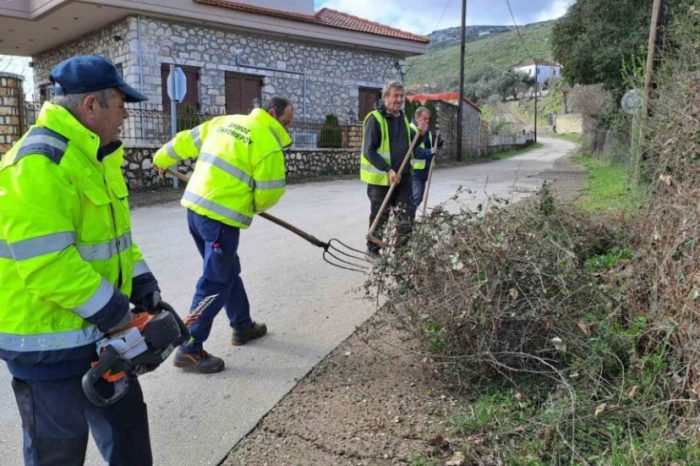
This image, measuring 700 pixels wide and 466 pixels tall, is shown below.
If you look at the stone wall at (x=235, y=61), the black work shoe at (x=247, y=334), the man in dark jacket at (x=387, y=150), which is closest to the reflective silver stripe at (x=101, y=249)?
the black work shoe at (x=247, y=334)

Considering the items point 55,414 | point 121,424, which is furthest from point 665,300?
point 55,414

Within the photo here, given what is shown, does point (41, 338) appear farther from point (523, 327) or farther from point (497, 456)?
point (523, 327)

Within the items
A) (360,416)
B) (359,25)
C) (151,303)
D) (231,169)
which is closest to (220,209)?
(231,169)

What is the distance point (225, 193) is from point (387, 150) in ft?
9.20

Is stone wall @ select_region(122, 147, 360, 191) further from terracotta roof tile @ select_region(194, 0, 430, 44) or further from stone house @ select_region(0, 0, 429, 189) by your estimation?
terracotta roof tile @ select_region(194, 0, 430, 44)

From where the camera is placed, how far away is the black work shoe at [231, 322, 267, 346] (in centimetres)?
431

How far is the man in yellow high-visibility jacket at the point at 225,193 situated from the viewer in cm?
371

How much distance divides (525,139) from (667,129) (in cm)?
4289

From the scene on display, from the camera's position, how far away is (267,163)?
12.1 feet

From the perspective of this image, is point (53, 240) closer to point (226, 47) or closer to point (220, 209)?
point (220, 209)

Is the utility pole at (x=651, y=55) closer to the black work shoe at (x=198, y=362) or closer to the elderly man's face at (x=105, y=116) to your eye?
the black work shoe at (x=198, y=362)

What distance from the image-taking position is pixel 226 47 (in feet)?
59.7

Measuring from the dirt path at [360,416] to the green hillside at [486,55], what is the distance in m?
87.8

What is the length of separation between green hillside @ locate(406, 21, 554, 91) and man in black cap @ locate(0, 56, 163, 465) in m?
89.3
